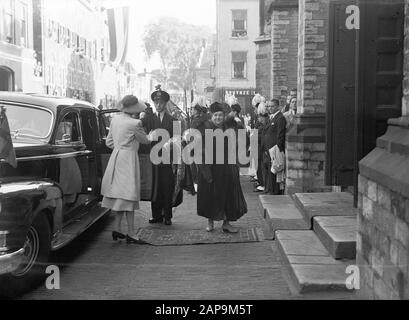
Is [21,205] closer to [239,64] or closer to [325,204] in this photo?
[325,204]

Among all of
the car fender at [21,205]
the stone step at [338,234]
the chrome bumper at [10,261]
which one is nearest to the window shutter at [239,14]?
the stone step at [338,234]

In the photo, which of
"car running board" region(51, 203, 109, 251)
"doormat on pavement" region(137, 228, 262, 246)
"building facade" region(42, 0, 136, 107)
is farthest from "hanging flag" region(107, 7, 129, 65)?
"building facade" region(42, 0, 136, 107)

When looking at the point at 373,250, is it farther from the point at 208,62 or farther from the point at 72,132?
the point at 208,62

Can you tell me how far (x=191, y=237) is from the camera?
302 inches

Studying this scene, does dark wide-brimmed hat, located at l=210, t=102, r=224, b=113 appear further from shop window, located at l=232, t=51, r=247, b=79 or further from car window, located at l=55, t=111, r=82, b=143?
shop window, located at l=232, t=51, r=247, b=79

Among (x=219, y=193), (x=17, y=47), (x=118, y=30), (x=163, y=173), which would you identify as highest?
(x=17, y=47)

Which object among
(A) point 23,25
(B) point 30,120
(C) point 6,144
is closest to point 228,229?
(B) point 30,120

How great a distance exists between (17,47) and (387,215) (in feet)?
78.2

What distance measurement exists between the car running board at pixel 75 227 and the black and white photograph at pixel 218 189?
2 centimetres

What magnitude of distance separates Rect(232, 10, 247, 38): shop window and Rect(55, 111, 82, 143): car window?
35.2 meters

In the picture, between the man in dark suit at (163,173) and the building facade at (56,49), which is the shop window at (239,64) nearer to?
the building facade at (56,49)

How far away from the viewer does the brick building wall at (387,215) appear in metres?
3.71

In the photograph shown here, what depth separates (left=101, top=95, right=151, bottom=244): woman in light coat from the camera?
7055mm

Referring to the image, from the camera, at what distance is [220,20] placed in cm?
4134
